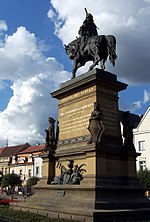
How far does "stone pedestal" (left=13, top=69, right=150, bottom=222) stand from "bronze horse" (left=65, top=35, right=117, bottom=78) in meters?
1.15

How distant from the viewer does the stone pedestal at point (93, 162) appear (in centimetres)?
1373

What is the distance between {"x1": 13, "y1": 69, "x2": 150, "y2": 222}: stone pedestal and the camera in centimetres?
1373

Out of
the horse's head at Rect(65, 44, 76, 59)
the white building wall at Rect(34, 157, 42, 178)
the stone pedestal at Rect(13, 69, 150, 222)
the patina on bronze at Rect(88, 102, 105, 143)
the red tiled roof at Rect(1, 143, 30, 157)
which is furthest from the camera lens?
the red tiled roof at Rect(1, 143, 30, 157)

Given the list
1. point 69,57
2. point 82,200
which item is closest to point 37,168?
point 69,57

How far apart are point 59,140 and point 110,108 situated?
11.6 ft

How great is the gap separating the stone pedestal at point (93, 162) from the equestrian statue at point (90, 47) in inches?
50.1

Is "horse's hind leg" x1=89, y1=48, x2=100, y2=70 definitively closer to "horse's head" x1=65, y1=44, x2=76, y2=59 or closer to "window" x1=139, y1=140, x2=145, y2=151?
"horse's head" x1=65, y1=44, x2=76, y2=59

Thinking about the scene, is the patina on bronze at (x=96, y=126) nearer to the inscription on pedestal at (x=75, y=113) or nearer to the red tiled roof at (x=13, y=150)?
the inscription on pedestal at (x=75, y=113)

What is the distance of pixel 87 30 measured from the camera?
65.7ft

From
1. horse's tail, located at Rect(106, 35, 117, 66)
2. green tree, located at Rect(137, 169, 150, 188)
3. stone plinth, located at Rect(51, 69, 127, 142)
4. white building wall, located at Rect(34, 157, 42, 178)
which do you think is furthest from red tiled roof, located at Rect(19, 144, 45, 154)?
horse's tail, located at Rect(106, 35, 117, 66)

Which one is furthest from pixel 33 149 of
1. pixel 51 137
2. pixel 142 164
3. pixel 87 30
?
pixel 87 30

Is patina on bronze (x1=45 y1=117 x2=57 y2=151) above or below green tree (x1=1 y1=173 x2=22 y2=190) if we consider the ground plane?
above

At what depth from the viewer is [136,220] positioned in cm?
1305

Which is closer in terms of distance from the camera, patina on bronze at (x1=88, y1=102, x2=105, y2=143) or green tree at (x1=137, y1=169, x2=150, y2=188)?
patina on bronze at (x1=88, y1=102, x2=105, y2=143)
